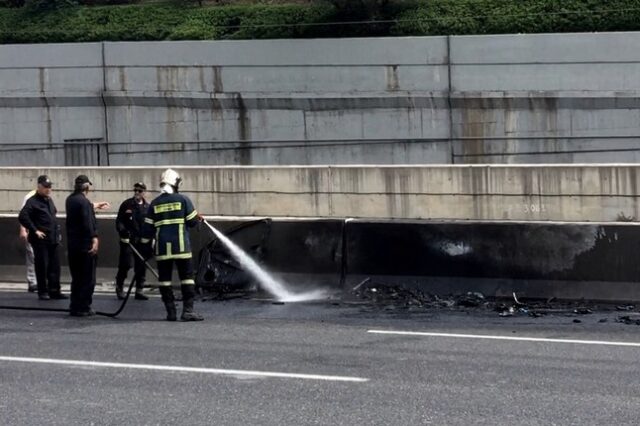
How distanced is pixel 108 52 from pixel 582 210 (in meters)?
15.7

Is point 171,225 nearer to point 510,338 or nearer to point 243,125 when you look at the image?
point 510,338

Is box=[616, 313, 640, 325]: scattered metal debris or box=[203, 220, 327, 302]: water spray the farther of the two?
box=[203, 220, 327, 302]: water spray

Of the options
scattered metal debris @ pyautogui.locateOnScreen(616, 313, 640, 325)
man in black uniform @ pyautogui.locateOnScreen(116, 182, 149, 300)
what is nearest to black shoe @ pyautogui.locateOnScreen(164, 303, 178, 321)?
man in black uniform @ pyautogui.locateOnScreen(116, 182, 149, 300)

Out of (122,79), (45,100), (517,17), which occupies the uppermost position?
(517,17)

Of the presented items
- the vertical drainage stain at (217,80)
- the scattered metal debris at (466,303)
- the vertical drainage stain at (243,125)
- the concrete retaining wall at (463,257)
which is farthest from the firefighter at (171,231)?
the vertical drainage stain at (217,80)

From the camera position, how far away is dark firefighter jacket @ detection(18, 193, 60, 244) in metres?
13.0

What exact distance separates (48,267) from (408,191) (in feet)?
23.1

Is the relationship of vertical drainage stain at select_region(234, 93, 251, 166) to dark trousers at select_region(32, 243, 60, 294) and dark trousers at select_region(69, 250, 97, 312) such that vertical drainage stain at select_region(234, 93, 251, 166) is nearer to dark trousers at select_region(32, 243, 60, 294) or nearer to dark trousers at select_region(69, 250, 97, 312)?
dark trousers at select_region(32, 243, 60, 294)

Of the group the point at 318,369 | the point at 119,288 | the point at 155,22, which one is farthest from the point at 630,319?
the point at 155,22

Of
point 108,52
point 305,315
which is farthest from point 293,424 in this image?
point 108,52

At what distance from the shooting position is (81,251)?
1145 cm

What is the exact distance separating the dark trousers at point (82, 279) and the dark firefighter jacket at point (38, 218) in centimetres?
170

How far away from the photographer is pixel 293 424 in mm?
6586

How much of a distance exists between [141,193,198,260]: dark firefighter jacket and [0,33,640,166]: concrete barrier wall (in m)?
15.1
